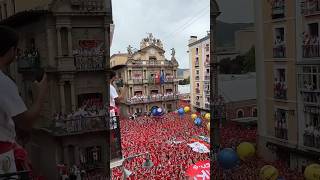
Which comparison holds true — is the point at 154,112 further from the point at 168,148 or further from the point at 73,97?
the point at 73,97

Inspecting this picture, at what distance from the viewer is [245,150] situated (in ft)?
7.00

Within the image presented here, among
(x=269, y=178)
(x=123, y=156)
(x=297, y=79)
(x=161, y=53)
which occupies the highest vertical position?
(x=161, y=53)

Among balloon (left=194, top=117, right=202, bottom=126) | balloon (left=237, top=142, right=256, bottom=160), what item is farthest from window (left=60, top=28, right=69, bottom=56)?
balloon (left=237, top=142, right=256, bottom=160)

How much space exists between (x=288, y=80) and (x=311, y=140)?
0.98 ft

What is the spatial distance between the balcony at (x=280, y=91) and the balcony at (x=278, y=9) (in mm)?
325

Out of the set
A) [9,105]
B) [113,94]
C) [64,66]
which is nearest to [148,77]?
[113,94]

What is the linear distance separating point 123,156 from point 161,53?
1.71 feet

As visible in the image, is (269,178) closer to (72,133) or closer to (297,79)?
(297,79)

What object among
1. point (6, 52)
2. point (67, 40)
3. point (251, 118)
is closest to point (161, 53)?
point (67, 40)

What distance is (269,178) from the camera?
2010 mm

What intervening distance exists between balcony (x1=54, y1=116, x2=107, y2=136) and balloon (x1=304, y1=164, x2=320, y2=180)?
3.21 ft

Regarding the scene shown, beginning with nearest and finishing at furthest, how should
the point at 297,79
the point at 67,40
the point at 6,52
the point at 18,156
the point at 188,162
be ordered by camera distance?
1. the point at 6,52
2. the point at 18,156
3. the point at 67,40
4. the point at 297,79
5. the point at 188,162

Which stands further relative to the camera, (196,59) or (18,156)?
(196,59)

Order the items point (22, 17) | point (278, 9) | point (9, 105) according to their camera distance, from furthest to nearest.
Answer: point (278, 9) → point (22, 17) → point (9, 105)
